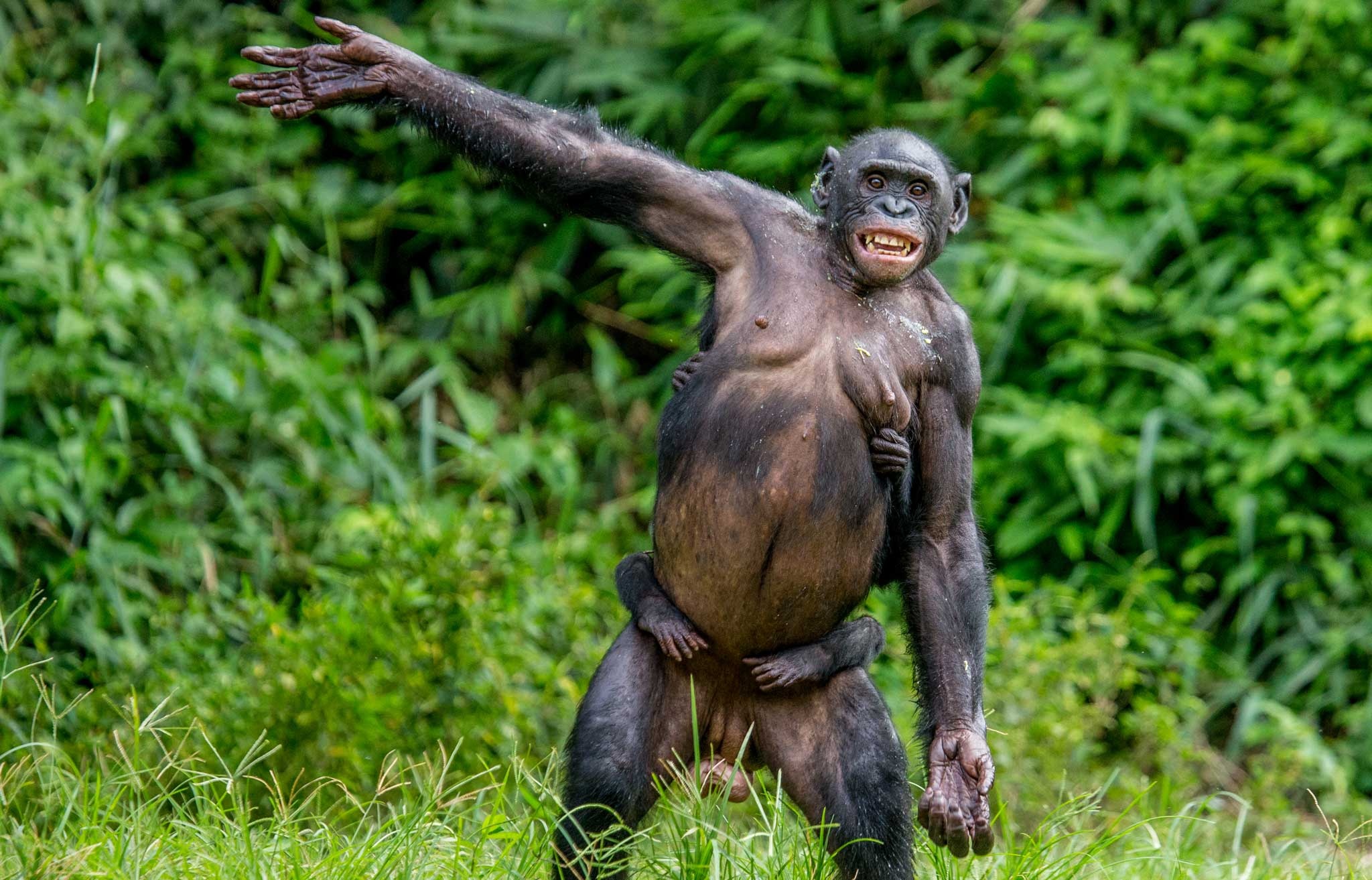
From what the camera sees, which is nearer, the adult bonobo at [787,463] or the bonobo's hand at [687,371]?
the adult bonobo at [787,463]

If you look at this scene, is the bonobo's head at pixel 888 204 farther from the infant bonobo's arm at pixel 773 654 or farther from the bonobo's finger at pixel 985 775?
the bonobo's finger at pixel 985 775

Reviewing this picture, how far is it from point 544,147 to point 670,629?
1352 mm

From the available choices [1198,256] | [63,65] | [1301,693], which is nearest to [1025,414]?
[1198,256]

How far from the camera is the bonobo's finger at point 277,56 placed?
13.4ft

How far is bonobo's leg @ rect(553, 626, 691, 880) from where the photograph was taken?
400cm

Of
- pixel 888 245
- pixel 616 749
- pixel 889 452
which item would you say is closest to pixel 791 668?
pixel 616 749

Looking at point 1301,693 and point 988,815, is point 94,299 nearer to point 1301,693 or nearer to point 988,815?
point 988,815

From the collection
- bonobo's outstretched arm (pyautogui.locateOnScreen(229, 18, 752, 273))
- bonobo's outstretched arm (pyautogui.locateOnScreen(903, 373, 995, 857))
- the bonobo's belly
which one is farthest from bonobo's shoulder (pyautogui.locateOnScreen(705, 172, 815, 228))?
bonobo's outstretched arm (pyautogui.locateOnScreen(903, 373, 995, 857))

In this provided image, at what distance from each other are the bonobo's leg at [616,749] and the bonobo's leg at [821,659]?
25cm

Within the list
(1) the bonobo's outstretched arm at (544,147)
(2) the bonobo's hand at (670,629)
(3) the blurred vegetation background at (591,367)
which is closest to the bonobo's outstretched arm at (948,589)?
(2) the bonobo's hand at (670,629)

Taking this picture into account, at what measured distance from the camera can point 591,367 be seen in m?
9.53

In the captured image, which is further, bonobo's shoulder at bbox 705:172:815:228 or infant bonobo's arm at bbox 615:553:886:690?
bonobo's shoulder at bbox 705:172:815:228

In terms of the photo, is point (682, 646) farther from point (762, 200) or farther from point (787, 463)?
point (762, 200)

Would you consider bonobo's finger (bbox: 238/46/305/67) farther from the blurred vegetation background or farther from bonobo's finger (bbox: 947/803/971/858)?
bonobo's finger (bbox: 947/803/971/858)
